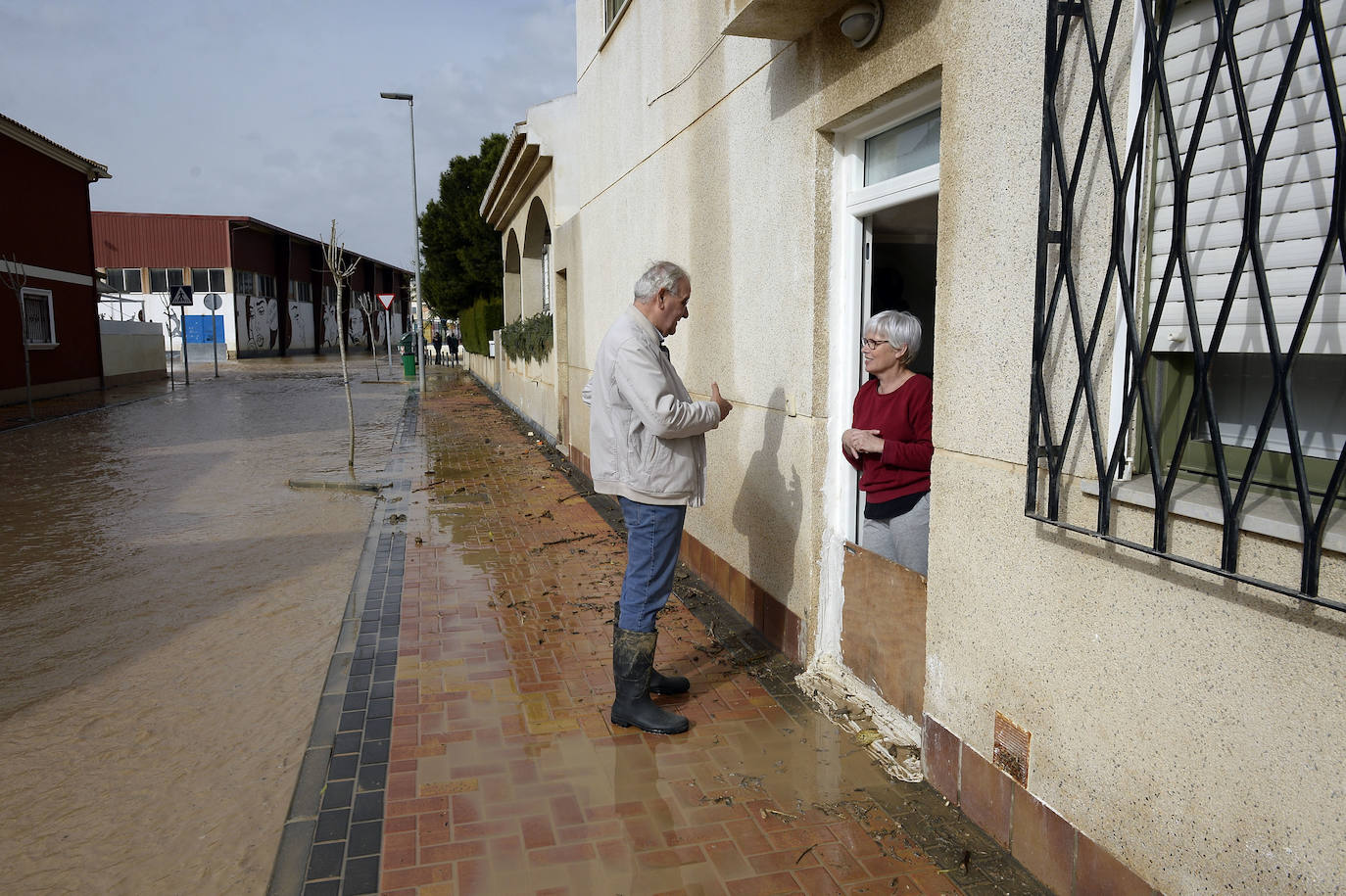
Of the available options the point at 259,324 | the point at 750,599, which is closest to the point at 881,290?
the point at 750,599

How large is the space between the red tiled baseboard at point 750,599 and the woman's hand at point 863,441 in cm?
107

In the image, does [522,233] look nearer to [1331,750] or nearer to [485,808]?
[485,808]

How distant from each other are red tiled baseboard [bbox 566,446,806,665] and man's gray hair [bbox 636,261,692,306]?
5.85ft

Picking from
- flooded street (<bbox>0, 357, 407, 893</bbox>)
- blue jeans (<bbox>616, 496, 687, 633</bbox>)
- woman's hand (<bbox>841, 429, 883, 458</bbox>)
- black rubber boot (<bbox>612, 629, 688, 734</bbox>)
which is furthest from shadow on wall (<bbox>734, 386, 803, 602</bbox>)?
flooded street (<bbox>0, 357, 407, 893</bbox>)

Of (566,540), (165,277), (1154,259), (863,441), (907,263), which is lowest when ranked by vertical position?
(566,540)

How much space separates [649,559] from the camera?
3828 millimetres

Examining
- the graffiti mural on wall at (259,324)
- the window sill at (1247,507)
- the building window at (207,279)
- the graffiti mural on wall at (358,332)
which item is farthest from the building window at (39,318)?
the graffiti mural on wall at (358,332)

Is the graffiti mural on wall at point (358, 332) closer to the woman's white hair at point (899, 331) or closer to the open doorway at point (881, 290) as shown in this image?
the open doorway at point (881, 290)

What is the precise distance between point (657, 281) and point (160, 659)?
3374 mm

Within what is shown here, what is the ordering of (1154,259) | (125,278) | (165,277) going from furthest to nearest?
(125,278)
(165,277)
(1154,259)

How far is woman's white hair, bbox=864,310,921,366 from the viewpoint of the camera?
3.73m

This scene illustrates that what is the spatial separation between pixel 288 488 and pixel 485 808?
7499mm

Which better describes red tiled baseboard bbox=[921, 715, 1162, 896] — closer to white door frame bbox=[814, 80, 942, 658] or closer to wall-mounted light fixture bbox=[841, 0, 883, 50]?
white door frame bbox=[814, 80, 942, 658]

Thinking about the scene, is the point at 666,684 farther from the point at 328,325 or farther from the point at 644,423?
the point at 328,325
